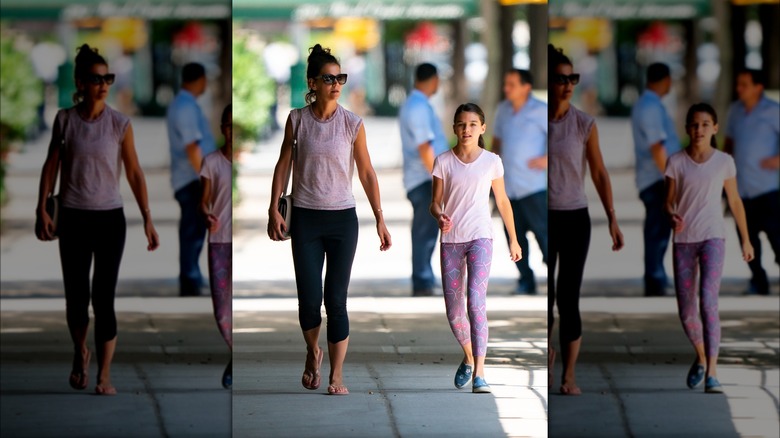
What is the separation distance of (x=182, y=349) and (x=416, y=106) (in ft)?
5.67

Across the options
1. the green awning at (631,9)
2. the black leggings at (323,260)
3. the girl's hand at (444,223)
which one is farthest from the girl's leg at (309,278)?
the green awning at (631,9)

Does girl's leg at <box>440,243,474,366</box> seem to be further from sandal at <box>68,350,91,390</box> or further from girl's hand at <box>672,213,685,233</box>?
sandal at <box>68,350,91,390</box>

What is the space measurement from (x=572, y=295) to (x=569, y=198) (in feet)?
1.62

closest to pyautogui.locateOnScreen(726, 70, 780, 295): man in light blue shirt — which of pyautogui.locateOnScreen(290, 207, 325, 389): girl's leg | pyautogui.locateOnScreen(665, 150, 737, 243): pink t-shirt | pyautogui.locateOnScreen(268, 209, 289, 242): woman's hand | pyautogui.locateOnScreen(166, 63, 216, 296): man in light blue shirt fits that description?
pyautogui.locateOnScreen(665, 150, 737, 243): pink t-shirt

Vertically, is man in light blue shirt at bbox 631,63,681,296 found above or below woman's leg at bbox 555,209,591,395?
above

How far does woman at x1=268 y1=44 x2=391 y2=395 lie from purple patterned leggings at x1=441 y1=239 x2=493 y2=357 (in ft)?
1.17

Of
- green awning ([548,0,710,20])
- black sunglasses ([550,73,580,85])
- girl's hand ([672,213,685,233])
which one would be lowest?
girl's hand ([672,213,685,233])

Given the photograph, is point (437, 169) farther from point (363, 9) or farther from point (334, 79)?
point (363, 9)

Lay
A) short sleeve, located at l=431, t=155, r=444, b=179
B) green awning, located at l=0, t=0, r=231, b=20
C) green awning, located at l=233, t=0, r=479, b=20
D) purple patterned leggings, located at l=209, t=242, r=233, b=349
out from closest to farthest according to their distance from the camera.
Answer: green awning, located at l=0, t=0, r=231, b=20 → purple patterned leggings, located at l=209, t=242, r=233, b=349 → green awning, located at l=233, t=0, r=479, b=20 → short sleeve, located at l=431, t=155, r=444, b=179

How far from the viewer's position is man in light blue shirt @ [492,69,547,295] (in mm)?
6922

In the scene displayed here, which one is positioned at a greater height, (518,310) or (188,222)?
(188,222)

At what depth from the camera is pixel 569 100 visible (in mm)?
6785

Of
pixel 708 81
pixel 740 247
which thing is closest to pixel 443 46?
pixel 708 81

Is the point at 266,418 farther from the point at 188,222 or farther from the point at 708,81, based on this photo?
the point at 708,81
